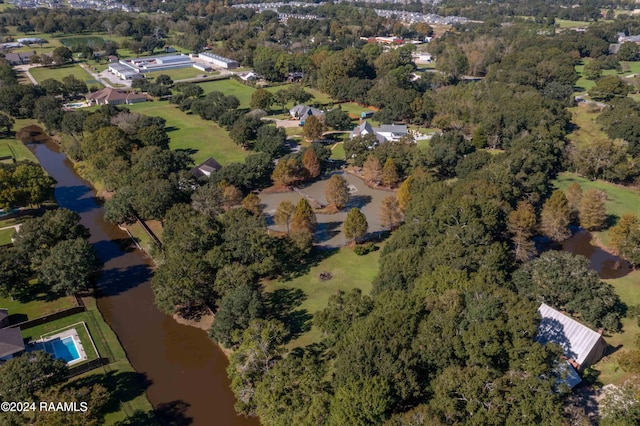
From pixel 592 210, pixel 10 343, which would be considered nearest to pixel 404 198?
pixel 592 210

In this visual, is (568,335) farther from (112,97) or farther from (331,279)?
(112,97)

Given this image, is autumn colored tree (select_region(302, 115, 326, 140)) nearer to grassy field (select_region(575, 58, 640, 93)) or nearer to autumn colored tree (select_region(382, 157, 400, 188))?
autumn colored tree (select_region(382, 157, 400, 188))

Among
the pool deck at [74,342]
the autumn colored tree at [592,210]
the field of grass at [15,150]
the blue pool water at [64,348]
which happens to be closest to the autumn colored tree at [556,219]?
the autumn colored tree at [592,210]

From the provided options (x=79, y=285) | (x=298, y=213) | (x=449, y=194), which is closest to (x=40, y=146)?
(x=79, y=285)

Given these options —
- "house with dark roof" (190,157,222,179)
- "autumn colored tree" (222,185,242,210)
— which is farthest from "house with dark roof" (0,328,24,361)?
"house with dark roof" (190,157,222,179)

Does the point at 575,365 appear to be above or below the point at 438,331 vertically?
below

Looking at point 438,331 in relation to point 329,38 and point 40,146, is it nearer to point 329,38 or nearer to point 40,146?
point 40,146
